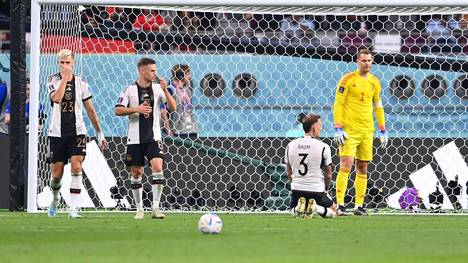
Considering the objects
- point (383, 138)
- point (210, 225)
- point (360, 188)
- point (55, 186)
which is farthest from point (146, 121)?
point (210, 225)

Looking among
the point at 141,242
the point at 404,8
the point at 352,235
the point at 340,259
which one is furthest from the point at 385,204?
the point at 340,259

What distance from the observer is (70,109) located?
14648 millimetres

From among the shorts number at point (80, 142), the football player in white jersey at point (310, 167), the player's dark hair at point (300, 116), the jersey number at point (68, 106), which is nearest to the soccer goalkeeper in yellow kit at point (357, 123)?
the football player in white jersey at point (310, 167)

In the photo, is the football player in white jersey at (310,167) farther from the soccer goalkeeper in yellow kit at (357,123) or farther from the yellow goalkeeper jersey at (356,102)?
the yellow goalkeeper jersey at (356,102)

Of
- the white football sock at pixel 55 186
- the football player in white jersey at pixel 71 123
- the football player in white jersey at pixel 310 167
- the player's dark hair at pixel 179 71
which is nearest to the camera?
the football player in white jersey at pixel 71 123

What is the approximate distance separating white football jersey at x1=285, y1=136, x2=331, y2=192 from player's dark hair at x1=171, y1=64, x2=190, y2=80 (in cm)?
328

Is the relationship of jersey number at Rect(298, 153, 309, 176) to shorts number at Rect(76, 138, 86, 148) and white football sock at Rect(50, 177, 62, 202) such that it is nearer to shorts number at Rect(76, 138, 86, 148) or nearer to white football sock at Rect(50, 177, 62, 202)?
shorts number at Rect(76, 138, 86, 148)

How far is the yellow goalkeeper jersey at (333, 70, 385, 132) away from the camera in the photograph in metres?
15.9

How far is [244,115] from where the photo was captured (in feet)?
57.5

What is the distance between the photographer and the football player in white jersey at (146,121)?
47.4ft

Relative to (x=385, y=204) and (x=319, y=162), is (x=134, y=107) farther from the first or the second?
(x=385, y=204)

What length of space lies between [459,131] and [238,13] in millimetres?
3414

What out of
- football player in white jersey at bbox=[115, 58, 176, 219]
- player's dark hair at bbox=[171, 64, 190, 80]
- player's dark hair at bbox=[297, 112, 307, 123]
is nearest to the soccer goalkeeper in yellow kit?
player's dark hair at bbox=[297, 112, 307, 123]

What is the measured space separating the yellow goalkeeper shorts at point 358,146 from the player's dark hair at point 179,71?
2742 mm
